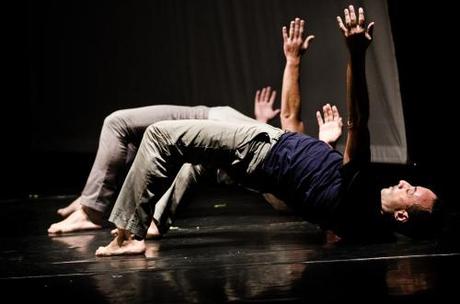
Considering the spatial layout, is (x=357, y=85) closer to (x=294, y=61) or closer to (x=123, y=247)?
(x=294, y=61)

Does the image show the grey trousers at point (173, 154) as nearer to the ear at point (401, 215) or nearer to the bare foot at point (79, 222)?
the ear at point (401, 215)

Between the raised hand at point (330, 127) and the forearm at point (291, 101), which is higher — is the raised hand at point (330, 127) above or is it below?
below

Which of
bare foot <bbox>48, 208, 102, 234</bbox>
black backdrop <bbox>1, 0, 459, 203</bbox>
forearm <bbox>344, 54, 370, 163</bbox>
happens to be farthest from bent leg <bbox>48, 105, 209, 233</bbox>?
black backdrop <bbox>1, 0, 459, 203</bbox>

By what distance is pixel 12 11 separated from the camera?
526 centimetres

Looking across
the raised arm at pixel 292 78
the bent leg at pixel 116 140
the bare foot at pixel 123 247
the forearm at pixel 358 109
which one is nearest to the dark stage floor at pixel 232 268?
the bare foot at pixel 123 247

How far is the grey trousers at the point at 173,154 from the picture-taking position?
2609 millimetres

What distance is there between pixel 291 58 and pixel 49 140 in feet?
8.40

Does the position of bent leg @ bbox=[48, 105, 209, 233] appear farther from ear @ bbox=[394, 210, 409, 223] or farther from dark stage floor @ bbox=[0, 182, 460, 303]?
ear @ bbox=[394, 210, 409, 223]

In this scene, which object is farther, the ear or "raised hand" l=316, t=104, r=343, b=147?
"raised hand" l=316, t=104, r=343, b=147

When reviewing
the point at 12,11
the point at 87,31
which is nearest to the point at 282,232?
→ the point at 87,31

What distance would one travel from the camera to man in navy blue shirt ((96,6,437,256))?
8.43ft

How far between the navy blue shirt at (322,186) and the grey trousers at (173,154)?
0.06 metres

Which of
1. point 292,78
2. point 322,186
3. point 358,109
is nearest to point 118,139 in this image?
point 292,78

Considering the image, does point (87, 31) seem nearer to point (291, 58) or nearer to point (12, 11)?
point (12, 11)
